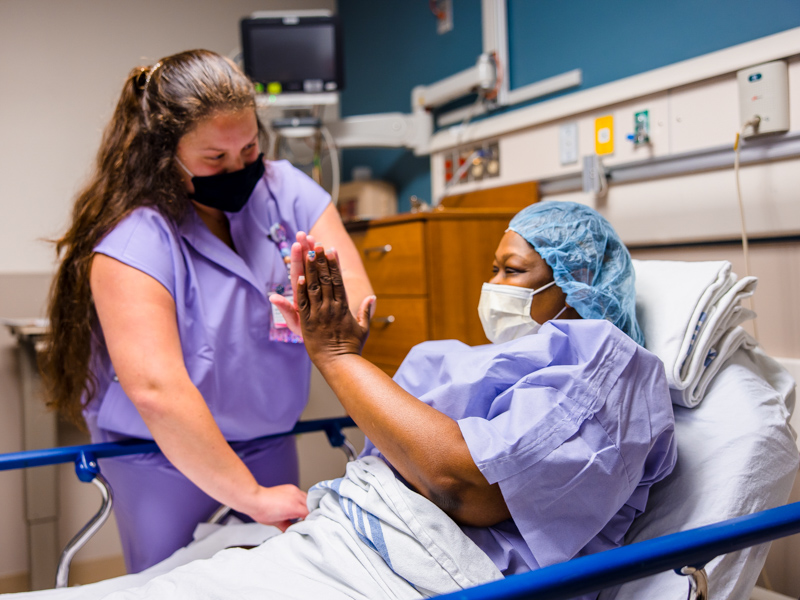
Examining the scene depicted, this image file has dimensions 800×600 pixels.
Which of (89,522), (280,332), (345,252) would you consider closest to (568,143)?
(345,252)

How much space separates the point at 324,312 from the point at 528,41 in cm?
190

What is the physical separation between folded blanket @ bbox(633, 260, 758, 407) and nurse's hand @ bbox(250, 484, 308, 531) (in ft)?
2.28

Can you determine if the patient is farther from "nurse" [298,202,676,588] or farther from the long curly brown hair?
the long curly brown hair

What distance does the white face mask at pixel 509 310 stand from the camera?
1.14 m

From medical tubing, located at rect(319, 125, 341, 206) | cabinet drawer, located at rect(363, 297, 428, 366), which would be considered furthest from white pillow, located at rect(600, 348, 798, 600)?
medical tubing, located at rect(319, 125, 341, 206)

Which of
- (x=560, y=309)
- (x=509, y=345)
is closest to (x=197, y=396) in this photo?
(x=509, y=345)

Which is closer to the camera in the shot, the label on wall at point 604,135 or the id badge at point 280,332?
the id badge at point 280,332

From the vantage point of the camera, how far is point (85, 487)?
2.69 m

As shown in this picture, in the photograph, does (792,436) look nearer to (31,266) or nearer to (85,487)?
(85,487)

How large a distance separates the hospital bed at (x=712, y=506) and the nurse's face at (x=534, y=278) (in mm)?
295

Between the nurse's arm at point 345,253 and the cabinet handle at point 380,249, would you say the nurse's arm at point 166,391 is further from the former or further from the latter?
the cabinet handle at point 380,249

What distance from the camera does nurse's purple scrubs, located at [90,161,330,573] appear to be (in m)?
1.26

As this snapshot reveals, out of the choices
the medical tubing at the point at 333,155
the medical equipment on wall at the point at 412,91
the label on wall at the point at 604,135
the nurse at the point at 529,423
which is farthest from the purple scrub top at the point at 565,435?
the medical tubing at the point at 333,155

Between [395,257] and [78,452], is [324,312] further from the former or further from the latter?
[395,257]
